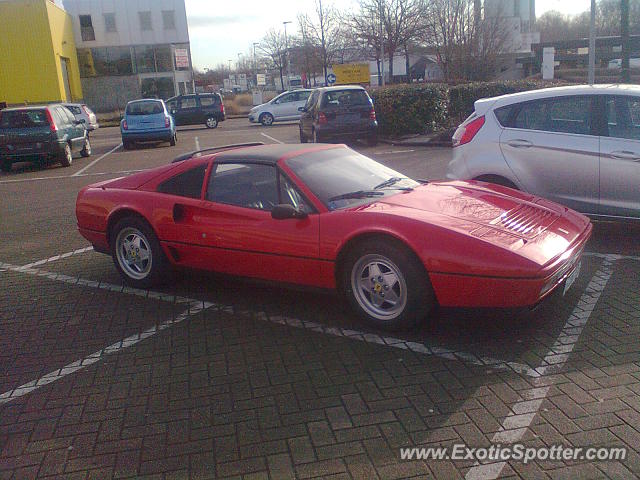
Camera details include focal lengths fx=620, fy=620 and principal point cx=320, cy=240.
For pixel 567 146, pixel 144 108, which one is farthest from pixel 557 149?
pixel 144 108

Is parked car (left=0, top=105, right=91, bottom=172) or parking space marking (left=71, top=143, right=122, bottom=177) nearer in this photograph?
parking space marking (left=71, top=143, right=122, bottom=177)

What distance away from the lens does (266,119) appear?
Answer: 1243 inches

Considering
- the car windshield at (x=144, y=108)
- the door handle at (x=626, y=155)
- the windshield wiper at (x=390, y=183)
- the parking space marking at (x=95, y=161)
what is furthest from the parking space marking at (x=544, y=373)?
the car windshield at (x=144, y=108)

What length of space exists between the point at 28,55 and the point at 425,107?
113 ft

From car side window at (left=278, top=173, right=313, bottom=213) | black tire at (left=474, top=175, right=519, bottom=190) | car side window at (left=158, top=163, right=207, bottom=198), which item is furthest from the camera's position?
black tire at (left=474, top=175, right=519, bottom=190)

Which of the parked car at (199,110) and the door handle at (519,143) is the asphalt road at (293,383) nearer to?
the door handle at (519,143)

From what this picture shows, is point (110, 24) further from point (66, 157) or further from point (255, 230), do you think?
point (255, 230)

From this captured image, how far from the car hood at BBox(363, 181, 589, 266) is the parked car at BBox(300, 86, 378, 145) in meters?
11.1

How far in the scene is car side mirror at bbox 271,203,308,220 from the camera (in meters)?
4.77

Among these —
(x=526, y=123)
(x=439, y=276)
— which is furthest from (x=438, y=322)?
(x=526, y=123)

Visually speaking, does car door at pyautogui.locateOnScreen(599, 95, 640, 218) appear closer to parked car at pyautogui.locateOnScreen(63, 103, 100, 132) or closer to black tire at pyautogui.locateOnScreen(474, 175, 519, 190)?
black tire at pyautogui.locateOnScreen(474, 175, 519, 190)

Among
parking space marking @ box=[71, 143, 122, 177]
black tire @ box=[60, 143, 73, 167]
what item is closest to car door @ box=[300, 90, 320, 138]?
parking space marking @ box=[71, 143, 122, 177]

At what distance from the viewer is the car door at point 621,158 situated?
246 inches

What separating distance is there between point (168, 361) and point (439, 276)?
196cm
